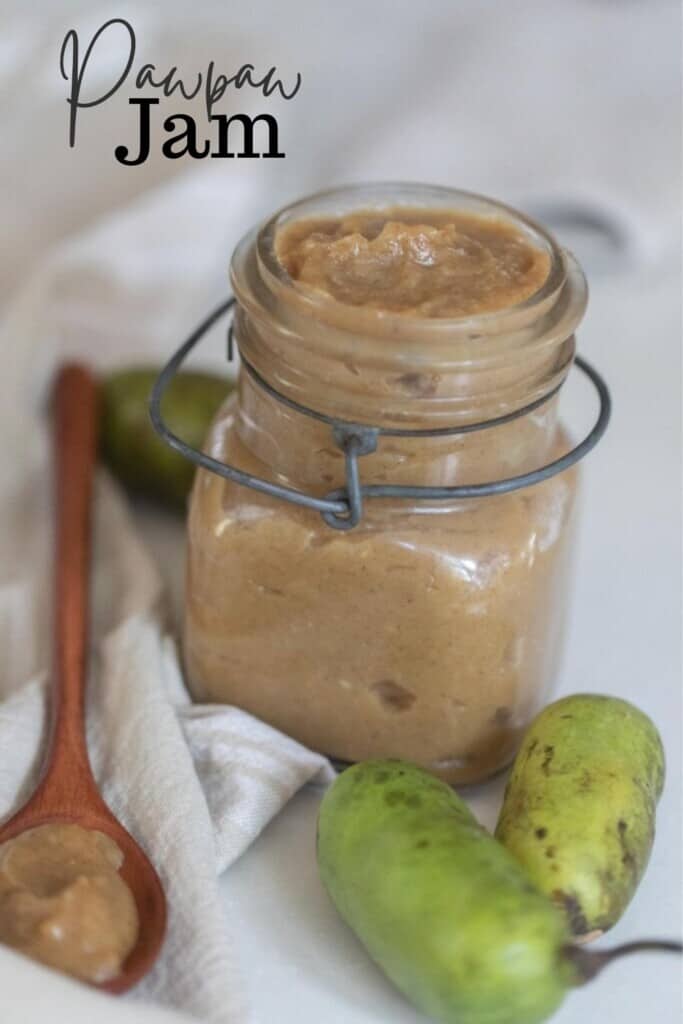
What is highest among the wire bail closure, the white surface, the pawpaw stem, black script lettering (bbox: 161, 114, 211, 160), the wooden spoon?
the wire bail closure

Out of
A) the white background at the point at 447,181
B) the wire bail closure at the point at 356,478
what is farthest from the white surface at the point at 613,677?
the wire bail closure at the point at 356,478

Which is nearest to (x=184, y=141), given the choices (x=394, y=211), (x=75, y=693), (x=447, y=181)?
(x=447, y=181)

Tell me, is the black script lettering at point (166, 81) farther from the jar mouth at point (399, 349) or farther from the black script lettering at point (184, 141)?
the jar mouth at point (399, 349)

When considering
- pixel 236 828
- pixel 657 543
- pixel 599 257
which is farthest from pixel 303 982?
pixel 599 257

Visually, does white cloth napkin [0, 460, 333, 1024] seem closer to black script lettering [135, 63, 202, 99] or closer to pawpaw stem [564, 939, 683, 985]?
pawpaw stem [564, 939, 683, 985]

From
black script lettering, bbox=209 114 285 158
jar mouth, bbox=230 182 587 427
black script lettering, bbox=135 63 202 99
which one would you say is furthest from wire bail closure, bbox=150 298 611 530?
black script lettering, bbox=135 63 202 99

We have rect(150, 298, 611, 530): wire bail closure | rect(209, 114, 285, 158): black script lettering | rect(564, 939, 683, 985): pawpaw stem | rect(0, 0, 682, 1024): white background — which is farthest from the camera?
rect(209, 114, 285, 158): black script lettering
